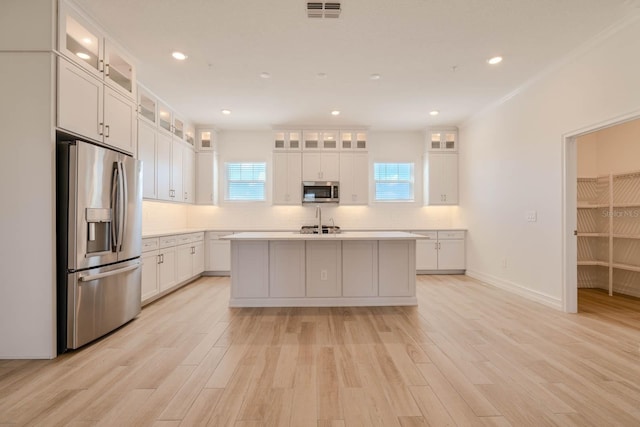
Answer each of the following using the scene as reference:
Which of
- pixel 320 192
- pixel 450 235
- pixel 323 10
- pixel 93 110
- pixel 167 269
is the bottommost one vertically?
pixel 167 269

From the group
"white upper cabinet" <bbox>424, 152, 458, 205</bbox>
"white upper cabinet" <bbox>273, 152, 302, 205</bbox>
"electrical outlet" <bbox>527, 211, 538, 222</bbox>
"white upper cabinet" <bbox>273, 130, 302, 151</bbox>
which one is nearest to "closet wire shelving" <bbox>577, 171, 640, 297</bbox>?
"electrical outlet" <bbox>527, 211, 538, 222</bbox>

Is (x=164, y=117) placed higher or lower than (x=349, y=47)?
lower

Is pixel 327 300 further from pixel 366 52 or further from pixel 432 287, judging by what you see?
pixel 366 52

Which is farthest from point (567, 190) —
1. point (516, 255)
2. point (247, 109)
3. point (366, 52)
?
point (247, 109)

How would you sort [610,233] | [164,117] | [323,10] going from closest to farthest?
[323,10] < [610,233] < [164,117]

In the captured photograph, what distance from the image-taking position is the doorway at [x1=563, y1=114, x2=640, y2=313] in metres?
4.42

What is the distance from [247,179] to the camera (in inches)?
263

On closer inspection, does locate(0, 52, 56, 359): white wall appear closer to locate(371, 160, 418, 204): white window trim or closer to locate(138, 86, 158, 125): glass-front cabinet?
locate(138, 86, 158, 125): glass-front cabinet

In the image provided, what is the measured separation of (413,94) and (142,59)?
12.0 ft

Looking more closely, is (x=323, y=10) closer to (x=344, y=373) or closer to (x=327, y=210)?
(x=344, y=373)

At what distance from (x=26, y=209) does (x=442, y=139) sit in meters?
6.42

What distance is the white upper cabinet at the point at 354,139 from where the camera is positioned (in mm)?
6363

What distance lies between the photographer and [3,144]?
8.23 feet

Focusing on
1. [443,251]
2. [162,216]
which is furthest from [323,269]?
[162,216]
